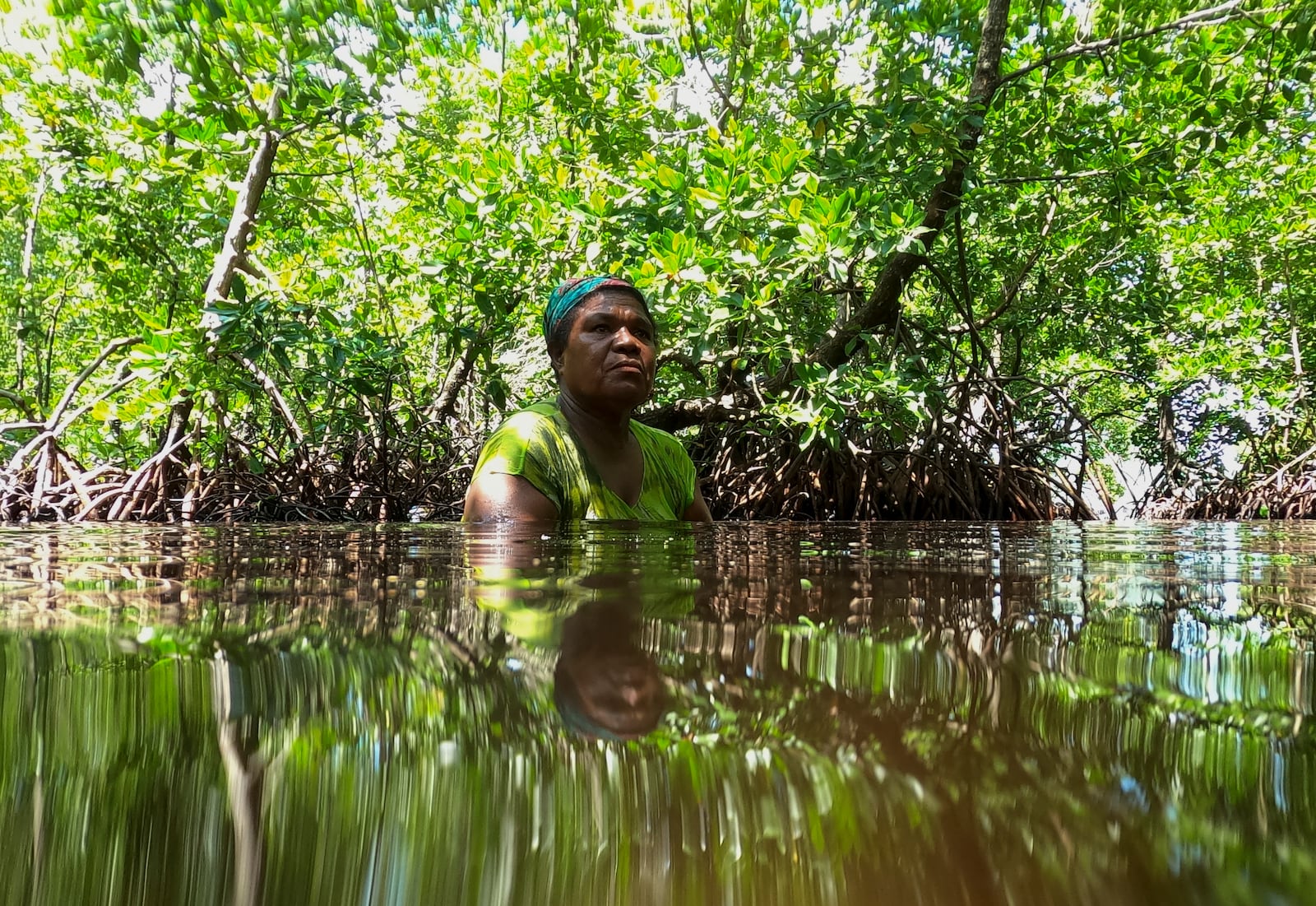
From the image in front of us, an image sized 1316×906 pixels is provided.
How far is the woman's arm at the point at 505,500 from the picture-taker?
2.08 meters

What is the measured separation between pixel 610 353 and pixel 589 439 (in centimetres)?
29

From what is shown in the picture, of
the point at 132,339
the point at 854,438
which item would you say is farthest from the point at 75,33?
the point at 854,438

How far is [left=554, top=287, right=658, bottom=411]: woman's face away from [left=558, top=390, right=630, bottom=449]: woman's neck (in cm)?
4

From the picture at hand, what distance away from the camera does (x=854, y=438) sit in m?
4.39

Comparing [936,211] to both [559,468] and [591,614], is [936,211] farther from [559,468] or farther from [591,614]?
[591,614]

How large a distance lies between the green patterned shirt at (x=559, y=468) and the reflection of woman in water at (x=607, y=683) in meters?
1.79

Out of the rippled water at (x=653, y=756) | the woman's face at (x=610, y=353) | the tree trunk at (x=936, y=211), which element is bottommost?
the rippled water at (x=653, y=756)

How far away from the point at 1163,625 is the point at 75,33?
207 cm

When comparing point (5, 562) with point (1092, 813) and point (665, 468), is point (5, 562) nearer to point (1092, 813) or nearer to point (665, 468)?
point (1092, 813)

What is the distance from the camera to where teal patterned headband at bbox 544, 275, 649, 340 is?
8.46 ft

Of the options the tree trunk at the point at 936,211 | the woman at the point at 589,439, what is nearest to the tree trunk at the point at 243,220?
the woman at the point at 589,439

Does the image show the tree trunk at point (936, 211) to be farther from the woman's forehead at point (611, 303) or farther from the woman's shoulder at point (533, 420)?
the woman's shoulder at point (533, 420)

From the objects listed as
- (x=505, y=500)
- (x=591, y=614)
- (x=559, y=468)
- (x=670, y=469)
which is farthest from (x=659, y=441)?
(x=591, y=614)

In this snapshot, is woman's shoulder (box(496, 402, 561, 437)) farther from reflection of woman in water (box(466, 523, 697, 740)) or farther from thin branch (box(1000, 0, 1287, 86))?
thin branch (box(1000, 0, 1287, 86))
